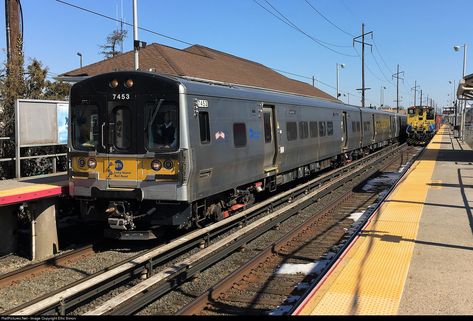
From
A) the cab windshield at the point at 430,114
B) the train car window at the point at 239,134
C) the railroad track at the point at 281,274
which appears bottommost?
the railroad track at the point at 281,274

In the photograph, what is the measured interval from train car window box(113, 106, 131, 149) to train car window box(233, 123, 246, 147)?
2267mm

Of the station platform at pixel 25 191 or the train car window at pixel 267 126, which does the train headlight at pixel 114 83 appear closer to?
the station platform at pixel 25 191

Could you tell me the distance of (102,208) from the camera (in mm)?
8422

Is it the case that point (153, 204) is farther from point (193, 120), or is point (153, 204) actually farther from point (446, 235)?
point (446, 235)

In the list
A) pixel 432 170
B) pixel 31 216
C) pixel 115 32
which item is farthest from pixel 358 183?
pixel 115 32

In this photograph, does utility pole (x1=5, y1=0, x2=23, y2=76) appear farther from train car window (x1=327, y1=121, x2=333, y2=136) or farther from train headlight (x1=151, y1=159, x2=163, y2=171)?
train car window (x1=327, y1=121, x2=333, y2=136)

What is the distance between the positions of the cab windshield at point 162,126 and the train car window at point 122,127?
389 mm

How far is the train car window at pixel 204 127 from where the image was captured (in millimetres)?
8133

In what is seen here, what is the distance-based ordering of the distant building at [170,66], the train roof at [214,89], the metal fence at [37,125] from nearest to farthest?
the train roof at [214,89] → the metal fence at [37,125] → the distant building at [170,66]

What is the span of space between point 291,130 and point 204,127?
17.0ft

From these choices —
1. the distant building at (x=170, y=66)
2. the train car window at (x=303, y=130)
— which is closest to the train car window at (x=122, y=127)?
the train car window at (x=303, y=130)

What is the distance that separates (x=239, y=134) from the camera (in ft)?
31.7

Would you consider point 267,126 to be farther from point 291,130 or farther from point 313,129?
point 313,129

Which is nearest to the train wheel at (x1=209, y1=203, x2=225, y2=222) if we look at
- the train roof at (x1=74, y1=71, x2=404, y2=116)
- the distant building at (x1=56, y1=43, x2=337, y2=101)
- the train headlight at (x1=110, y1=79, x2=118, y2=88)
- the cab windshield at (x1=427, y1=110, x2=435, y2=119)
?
the train roof at (x1=74, y1=71, x2=404, y2=116)
